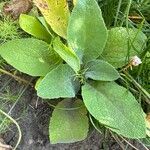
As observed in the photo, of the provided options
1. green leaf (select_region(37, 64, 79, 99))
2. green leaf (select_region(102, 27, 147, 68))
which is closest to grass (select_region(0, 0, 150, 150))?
green leaf (select_region(102, 27, 147, 68))

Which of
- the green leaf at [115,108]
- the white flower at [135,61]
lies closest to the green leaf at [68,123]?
the green leaf at [115,108]

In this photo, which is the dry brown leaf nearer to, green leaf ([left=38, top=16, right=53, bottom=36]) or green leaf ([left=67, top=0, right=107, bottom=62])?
green leaf ([left=38, top=16, right=53, bottom=36])

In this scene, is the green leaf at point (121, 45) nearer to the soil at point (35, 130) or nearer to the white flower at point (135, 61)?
the white flower at point (135, 61)

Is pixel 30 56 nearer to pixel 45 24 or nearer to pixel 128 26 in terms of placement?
pixel 45 24

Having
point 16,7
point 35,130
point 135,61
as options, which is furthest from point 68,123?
point 16,7

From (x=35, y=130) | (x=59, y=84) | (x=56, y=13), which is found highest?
(x=56, y=13)

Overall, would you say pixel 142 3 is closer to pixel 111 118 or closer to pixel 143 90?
pixel 143 90
